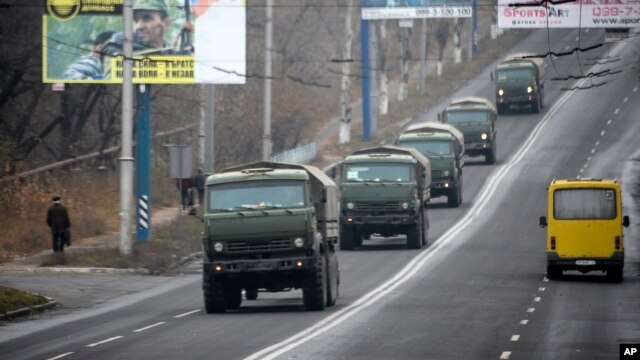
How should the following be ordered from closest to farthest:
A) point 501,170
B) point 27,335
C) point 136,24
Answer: point 27,335 → point 136,24 → point 501,170

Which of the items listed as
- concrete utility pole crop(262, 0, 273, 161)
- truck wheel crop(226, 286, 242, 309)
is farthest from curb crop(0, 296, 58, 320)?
concrete utility pole crop(262, 0, 273, 161)

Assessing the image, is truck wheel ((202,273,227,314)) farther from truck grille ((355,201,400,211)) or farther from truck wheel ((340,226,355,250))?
truck wheel ((340,226,355,250))

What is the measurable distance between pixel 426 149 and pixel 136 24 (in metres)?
14.2

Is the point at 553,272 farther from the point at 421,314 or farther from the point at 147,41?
the point at 147,41

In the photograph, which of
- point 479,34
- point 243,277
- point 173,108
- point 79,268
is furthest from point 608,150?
point 479,34

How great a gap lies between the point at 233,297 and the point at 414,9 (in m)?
32.2

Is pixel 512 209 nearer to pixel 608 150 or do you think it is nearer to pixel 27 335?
pixel 608 150

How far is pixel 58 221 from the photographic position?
37.0 meters

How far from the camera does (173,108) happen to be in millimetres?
63031

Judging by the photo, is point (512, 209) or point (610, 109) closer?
point (512, 209)

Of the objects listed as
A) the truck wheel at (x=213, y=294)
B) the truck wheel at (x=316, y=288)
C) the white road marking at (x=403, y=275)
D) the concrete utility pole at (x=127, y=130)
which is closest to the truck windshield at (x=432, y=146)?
the white road marking at (x=403, y=275)

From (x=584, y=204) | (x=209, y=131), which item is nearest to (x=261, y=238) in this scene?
(x=584, y=204)

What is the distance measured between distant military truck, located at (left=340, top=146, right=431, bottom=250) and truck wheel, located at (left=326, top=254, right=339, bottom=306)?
1215 centimetres

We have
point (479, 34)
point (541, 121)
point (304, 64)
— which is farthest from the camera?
point (479, 34)
